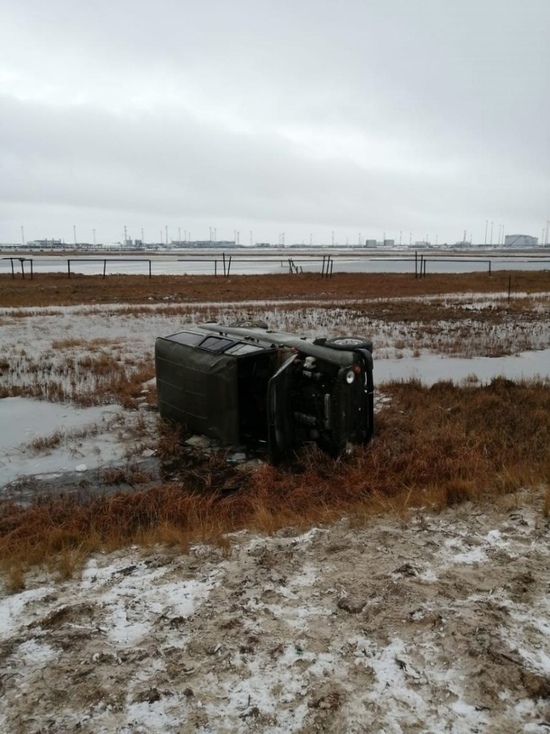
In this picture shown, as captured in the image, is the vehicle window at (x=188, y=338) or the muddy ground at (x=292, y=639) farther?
the vehicle window at (x=188, y=338)

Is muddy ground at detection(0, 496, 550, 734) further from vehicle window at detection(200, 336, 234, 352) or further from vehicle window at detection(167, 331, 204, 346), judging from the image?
vehicle window at detection(167, 331, 204, 346)

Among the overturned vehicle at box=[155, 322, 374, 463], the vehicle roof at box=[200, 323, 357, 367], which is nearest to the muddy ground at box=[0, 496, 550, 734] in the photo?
the overturned vehicle at box=[155, 322, 374, 463]

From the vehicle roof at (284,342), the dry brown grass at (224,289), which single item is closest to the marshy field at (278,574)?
the vehicle roof at (284,342)

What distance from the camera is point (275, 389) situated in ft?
19.5

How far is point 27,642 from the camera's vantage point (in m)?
3.13

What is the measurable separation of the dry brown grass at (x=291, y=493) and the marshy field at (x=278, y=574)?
3 cm

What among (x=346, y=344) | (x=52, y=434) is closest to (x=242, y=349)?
(x=346, y=344)

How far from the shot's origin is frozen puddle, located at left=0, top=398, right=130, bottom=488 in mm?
6688

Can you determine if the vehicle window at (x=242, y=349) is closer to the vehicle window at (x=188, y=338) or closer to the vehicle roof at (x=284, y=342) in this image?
the vehicle roof at (x=284, y=342)

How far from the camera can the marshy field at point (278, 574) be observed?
105 inches

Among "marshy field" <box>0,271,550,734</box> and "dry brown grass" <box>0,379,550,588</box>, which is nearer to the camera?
"marshy field" <box>0,271,550,734</box>

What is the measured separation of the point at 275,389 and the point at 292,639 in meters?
3.12

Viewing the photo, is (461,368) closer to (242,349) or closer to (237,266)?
(242,349)

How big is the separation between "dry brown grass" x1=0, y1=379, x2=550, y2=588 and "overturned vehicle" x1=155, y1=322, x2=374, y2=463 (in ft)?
1.00
